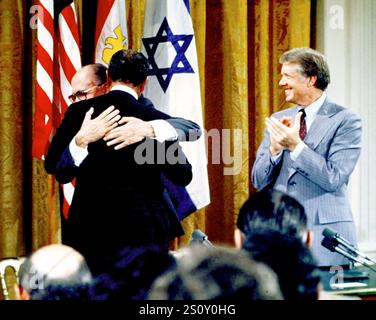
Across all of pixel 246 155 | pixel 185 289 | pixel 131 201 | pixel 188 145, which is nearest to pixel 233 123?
pixel 246 155

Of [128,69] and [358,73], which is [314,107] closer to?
[128,69]

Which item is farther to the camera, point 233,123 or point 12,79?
point 233,123

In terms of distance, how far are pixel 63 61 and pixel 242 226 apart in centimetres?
168

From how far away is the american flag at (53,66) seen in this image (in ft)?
9.34

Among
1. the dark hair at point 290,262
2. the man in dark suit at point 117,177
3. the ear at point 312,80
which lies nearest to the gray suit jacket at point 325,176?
the ear at point 312,80

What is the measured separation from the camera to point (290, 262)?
4.57 ft

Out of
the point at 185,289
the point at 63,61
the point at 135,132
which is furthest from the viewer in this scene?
the point at 63,61

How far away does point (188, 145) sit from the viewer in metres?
3.22

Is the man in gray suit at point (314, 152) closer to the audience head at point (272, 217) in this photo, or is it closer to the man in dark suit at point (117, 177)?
the man in dark suit at point (117, 177)

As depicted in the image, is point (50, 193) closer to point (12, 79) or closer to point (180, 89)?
point (12, 79)

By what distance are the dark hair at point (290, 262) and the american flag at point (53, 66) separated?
1566mm

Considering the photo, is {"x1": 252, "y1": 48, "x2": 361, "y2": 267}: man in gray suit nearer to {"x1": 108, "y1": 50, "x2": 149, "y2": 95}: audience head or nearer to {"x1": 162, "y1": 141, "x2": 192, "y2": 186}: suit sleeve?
{"x1": 162, "y1": 141, "x2": 192, "y2": 186}: suit sleeve

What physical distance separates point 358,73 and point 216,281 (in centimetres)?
292

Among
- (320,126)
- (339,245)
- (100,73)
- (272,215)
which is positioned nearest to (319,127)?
(320,126)
